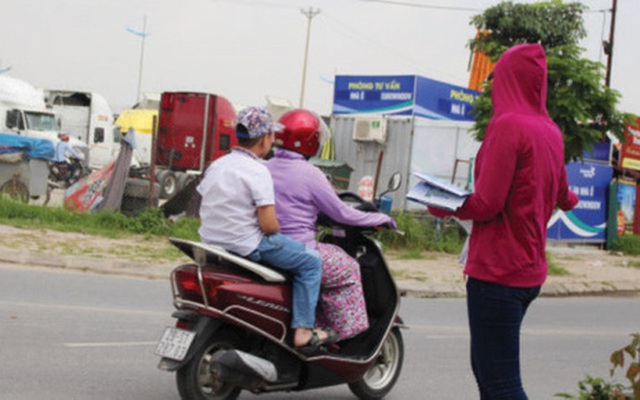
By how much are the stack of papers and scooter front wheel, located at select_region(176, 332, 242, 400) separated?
1.79 meters

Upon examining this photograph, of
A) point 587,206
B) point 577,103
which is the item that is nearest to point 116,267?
point 577,103

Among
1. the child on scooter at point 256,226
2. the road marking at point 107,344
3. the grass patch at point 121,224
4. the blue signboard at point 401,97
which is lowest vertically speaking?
the road marking at point 107,344

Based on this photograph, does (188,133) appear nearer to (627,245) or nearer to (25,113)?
(25,113)

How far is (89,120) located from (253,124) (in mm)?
34971

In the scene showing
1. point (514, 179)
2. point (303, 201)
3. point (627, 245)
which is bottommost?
point (627, 245)

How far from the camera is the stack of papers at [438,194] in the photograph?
4207 mm

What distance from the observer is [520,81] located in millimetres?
4258

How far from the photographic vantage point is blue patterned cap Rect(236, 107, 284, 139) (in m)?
5.91

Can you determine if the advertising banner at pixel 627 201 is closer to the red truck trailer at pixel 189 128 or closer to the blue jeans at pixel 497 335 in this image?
the red truck trailer at pixel 189 128

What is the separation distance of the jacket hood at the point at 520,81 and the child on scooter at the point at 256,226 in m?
1.86

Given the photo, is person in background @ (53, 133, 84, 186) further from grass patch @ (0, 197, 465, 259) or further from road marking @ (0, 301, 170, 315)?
road marking @ (0, 301, 170, 315)

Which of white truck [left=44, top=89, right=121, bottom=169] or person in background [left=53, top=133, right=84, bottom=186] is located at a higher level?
white truck [left=44, top=89, right=121, bottom=169]

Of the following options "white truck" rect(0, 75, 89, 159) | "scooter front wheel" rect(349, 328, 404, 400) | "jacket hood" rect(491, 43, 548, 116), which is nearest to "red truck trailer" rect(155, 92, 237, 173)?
"white truck" rect(0, 75, 89, 159)

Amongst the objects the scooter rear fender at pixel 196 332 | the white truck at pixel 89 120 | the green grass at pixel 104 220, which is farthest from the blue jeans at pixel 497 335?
the white truck at pixel 89 120
